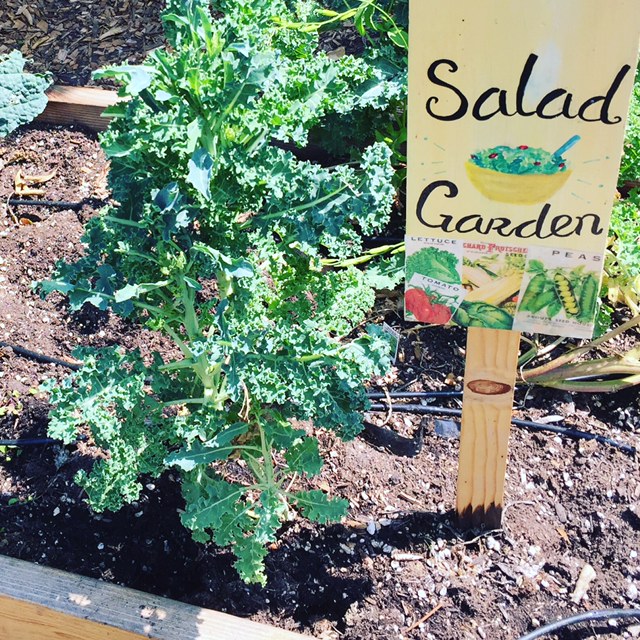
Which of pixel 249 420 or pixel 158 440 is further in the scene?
pixel 249 420

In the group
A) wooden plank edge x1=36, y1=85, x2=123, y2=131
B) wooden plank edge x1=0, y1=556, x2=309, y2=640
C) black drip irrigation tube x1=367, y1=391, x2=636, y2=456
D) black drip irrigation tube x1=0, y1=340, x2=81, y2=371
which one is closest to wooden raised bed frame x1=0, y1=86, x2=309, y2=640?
wooden plank edge x1=0, y1=556, x2=309, y2=640

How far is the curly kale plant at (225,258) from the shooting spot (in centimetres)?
191

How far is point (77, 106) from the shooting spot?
3.84 meters

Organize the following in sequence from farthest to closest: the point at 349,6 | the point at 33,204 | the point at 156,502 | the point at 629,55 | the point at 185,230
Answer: the point at 33,204
the point at 349,6
the point at 156,502
the point at 185,230
the point at 629,55

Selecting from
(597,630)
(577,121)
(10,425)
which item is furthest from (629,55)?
(10,425)

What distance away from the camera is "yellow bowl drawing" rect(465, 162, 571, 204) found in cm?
178

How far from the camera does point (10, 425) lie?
2916mm

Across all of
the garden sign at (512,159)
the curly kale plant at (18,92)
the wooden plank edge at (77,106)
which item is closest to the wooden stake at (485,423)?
the garden sign at (512,159)

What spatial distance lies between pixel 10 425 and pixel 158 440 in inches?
33.8

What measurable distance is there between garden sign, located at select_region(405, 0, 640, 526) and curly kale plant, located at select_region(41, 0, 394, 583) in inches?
9.9

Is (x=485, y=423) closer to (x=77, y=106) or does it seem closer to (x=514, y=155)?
(x=514, y=155)

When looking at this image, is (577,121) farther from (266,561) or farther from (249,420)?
(266,561)

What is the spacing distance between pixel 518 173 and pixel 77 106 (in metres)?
2.66

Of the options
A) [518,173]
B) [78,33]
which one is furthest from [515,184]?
[78,33]
